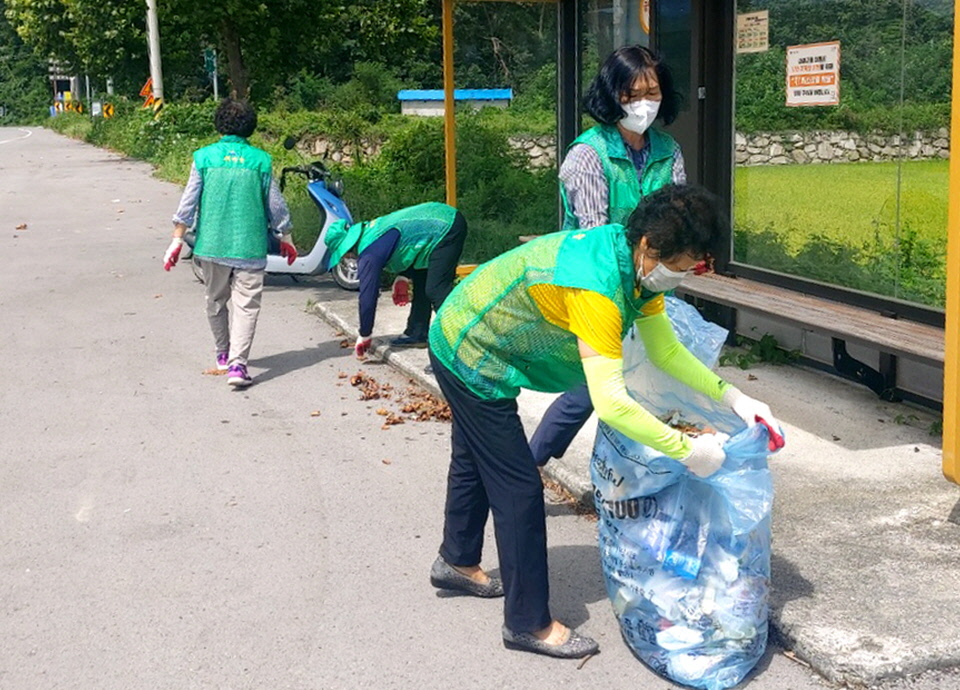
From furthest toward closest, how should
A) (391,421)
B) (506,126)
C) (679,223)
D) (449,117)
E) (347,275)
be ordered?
(347,275), (506,126), (449,117), (391,421), (679,223)

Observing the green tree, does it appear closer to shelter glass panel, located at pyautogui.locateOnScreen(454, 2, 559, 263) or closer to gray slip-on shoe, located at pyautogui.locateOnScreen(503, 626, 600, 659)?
shelter glass panel, located at pyautogui.locateOnScreen(454, 2, 559, 263)

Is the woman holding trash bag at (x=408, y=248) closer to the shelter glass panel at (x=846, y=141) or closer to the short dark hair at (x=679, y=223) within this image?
the shelter glass panel at (x=846, y=141)

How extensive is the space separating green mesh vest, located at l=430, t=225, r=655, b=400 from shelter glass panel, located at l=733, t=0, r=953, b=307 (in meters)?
3.34

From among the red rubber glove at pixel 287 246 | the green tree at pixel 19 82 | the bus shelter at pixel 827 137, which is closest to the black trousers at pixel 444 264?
the red rubber glove at pixel 287 246

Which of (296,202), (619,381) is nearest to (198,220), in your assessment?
(619,381)

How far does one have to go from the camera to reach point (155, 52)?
29938 millimetres

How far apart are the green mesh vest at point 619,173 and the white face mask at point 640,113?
82mm

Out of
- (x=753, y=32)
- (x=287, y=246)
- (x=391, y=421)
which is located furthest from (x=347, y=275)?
(x=753, y=32)

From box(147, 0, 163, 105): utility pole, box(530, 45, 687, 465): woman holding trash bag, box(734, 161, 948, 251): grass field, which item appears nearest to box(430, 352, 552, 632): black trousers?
box(530, 45, 687, 465): woman holding trash bag

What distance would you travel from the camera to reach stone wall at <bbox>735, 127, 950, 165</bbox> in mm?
6797

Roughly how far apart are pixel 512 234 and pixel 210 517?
5.60 meters

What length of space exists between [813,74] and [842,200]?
76 cm

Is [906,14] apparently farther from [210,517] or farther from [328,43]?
[328,43]

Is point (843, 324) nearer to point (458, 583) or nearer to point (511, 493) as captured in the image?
point (458, 583)
